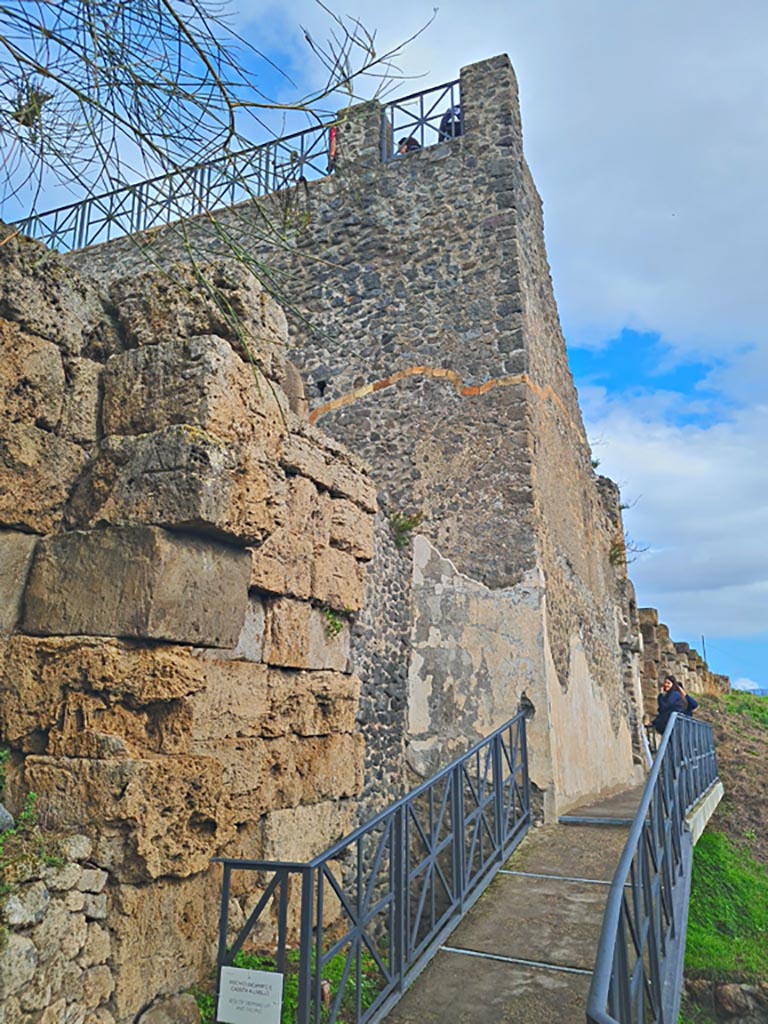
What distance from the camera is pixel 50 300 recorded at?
3.98 metres

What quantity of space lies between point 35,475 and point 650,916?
3.58 meters

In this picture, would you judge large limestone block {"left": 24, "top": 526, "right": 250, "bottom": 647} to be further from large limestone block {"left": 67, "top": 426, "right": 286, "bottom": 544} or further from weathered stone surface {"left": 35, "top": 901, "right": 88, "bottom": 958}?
weathered stone surface {"left": 35, "top": 901, "right": 88, "bottom": 958}

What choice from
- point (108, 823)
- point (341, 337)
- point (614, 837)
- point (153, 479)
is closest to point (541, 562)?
point (614, 837)

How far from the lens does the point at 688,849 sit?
621 cm

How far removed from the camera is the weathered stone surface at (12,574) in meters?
3.78

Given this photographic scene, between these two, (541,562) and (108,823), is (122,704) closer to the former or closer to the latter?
(108,823)

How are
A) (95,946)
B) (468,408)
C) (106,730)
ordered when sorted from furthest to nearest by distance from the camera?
(468,408), (106,730), (95,946)

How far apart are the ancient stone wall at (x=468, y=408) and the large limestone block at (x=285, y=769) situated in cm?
196

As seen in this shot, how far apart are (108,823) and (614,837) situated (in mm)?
4317

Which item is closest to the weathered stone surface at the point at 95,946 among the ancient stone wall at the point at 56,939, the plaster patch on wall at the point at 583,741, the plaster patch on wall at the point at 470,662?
the ancient stone wall at the point at 56,939

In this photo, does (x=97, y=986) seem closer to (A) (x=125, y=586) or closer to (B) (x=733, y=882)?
(A) (x=125, y=586)

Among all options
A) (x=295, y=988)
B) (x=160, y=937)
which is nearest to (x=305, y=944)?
(x=160, y=937)

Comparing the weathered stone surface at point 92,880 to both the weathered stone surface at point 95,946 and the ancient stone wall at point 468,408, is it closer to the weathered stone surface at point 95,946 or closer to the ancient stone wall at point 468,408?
the weathered stone surface at point 95,946

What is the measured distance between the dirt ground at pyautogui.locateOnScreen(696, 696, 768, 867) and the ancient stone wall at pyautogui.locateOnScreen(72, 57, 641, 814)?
5.82 ft
